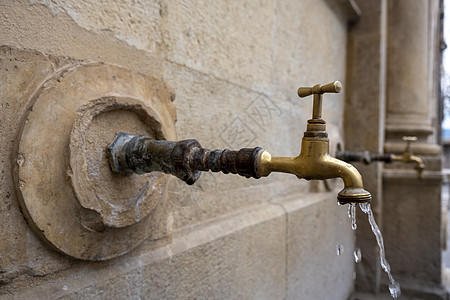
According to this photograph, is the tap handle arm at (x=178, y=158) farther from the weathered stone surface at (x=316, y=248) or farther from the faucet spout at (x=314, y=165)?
the weathered stone surface at (x=316, y=248)

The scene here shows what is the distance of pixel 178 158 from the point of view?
2.00 feet

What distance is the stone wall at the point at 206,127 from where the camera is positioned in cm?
55

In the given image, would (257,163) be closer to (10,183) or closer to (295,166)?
(295,166)

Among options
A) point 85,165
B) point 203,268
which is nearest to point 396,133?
point 203,268

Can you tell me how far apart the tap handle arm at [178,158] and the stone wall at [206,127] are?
0.15 metres

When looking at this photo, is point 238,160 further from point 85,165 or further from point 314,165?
point 85,165

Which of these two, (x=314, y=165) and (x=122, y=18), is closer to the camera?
(x=314, y=165)

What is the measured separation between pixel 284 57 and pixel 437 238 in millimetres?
1807

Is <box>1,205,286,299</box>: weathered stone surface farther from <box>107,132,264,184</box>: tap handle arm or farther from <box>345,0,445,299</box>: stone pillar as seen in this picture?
<box>345,0,445,299</box>: stone pillar

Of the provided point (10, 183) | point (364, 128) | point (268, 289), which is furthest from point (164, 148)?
point (364, 128)

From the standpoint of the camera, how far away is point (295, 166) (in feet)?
2.04

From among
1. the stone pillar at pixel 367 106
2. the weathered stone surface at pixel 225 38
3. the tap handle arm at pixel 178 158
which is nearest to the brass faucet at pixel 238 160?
the tap handle arm at pixel 178 158

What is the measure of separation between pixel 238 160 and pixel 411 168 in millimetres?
2290

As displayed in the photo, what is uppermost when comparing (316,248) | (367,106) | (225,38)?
(225,38)
